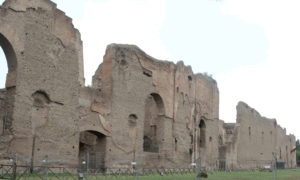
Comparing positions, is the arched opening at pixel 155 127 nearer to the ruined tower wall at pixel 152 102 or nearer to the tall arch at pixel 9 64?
the ruined tower wall at pixel 152 102

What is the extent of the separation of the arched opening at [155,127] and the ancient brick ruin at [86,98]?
0.20 feet

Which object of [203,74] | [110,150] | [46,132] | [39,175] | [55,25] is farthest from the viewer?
[203,74]

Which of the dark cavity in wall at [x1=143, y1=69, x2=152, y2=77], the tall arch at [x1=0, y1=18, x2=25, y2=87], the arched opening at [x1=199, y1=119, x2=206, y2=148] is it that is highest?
the dark cavity in wall at [x1=143, y1=69, x2=152, y2=77]

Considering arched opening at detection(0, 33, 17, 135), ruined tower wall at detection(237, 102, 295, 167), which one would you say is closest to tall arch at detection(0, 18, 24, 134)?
arched opening at detection(0, 33, 17, 135)

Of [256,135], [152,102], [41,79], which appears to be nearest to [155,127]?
[152,102]

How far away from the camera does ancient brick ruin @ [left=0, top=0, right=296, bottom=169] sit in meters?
13.2

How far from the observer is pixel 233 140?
29.5 m

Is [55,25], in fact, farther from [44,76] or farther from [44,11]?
[44,76]

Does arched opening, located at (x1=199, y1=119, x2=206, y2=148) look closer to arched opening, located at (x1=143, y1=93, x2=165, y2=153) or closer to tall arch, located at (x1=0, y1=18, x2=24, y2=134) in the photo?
arched opening, located at (x1=143, y1=93, x2=165, y2=153)

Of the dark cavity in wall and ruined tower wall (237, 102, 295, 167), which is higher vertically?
the dark cavity in wall

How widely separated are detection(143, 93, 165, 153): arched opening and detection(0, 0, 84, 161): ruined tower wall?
261 inches

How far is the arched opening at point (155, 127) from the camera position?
20.5m

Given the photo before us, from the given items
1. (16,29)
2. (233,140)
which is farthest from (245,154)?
(16,29)

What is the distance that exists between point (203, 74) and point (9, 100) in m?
17.1
